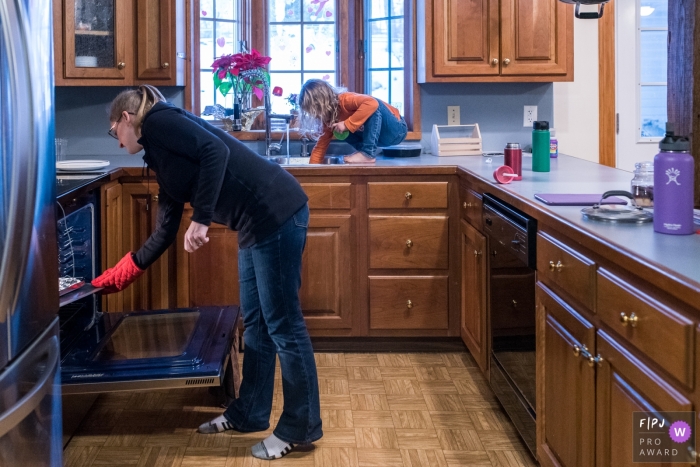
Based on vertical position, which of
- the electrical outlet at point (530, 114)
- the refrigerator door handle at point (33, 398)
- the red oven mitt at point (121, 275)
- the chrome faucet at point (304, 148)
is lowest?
the refrigerator door handle at point (33, 398)

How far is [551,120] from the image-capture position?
4.23m

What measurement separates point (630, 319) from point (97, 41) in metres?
2.96

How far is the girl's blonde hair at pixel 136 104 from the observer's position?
91.6 inches

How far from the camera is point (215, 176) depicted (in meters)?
2.25

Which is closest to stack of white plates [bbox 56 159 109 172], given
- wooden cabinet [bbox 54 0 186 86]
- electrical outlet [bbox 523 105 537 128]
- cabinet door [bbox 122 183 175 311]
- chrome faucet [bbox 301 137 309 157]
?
cabinet door [bbox 122 183 175 311]

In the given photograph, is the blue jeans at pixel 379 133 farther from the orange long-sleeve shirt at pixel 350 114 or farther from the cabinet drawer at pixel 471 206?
the cabinet drawer at pixel 471 206

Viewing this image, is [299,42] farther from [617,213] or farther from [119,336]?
[617,213]

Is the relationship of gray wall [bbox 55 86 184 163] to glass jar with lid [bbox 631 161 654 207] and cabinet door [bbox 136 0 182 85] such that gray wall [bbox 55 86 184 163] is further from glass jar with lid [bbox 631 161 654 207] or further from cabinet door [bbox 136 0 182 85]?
glass jar with lid [bbox 631 161 654 207]

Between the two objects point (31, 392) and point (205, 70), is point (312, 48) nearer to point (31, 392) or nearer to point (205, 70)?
point (205, 70)

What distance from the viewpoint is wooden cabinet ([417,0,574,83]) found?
3805 millimetres

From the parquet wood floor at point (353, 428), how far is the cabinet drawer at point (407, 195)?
704 mm

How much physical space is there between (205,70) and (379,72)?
0.91 metres

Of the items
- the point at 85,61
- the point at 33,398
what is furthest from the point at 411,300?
the point at 33,398

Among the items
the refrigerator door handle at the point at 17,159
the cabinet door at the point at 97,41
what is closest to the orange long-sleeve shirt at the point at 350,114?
the cabinet door at the point at 97,41
